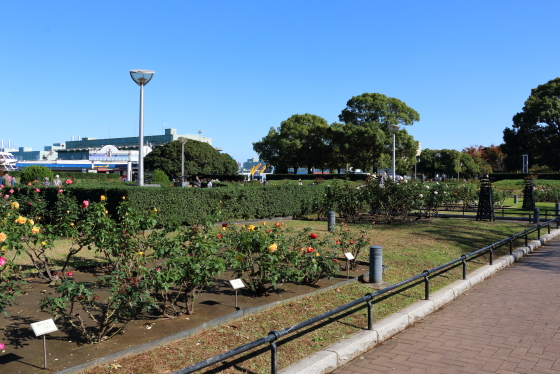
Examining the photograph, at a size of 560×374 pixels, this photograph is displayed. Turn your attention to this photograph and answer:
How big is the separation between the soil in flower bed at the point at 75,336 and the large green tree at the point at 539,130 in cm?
4954

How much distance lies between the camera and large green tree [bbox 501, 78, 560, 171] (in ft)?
154

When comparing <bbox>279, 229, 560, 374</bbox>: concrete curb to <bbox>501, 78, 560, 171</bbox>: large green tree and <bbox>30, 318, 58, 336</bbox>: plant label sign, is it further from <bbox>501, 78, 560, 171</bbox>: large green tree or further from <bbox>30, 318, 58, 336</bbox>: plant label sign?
<bbox>501, 78, 560, 171</bbox>: large green tree

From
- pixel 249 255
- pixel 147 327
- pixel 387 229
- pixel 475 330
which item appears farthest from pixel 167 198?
pixel 475 330

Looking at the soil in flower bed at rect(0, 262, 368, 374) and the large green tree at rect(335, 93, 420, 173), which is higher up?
the large green tree at rect(335, 93, 420, 173)

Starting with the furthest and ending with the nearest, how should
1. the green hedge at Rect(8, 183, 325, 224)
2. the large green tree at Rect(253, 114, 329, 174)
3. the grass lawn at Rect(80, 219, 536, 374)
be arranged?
the large green tree at Rect(253, 114, 329, 174), the green hedge at Rect(8, 183, 325, 224), the grass lawn at Rect(80, 219, 536, 374)

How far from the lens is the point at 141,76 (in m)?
13.2

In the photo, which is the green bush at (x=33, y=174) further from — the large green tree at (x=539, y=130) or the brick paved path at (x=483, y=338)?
the large green tree at (x=539, y=130)

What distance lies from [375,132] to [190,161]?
75.3 ft

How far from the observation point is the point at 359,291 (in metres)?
6.88

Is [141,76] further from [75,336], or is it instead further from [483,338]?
[483,338]

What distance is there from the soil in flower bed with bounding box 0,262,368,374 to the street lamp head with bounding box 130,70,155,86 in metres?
7.86

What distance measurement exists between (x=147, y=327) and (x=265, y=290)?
192 centimetres

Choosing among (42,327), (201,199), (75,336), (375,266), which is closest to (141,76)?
(201,199)

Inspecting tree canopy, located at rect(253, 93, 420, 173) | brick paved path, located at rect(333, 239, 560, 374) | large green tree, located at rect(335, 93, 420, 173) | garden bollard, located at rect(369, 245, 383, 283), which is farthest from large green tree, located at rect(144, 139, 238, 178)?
brick paved path, located at rect(333, 239, 560, 374)
